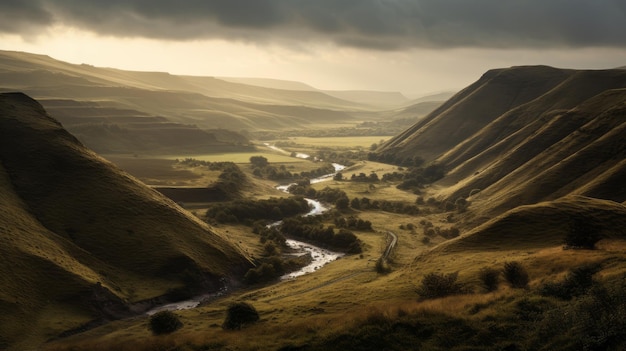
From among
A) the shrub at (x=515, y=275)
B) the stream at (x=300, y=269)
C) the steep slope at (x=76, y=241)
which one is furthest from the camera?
the stream at (x=300, y=269)

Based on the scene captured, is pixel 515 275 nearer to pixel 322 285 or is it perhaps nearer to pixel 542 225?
pixel 542 225

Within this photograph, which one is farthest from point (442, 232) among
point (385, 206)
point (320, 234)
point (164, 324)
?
point (164, 324)

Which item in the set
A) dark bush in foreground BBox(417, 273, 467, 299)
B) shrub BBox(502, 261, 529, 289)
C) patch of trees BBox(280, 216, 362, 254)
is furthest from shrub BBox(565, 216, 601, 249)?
patch of trees BBox(280, 216, 362, 254)

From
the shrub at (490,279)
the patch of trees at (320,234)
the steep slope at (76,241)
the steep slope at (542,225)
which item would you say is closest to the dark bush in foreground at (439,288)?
the shrub at (490,279)

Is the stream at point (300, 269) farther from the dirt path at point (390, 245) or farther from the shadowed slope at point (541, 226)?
the shadowed slope at point (541, 226)

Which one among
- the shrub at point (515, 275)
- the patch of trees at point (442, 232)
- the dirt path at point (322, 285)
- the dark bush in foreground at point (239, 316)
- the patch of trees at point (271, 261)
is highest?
the shrub at point (515, 275)

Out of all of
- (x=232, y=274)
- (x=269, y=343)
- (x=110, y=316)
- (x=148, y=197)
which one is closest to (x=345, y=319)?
(x=269, y=343)

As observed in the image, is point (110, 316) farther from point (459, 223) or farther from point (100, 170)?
point (459, 223)
